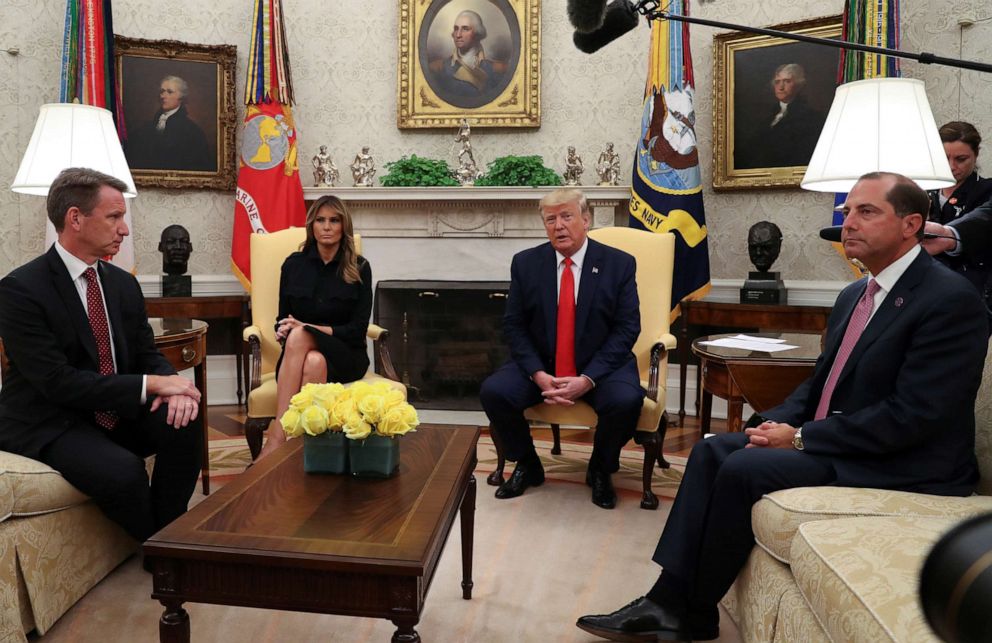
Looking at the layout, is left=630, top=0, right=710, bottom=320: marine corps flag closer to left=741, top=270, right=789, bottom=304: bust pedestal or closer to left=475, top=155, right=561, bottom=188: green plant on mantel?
left=741, top=270, right=789, bottom=304: bust pedestal

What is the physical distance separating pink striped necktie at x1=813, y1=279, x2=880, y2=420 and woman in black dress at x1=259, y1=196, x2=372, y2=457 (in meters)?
2.34

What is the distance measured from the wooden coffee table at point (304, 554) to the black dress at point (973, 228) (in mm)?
2266

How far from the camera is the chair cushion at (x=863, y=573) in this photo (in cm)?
147

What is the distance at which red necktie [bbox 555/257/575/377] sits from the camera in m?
3.93

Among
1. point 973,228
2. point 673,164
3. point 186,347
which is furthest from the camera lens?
point 673,164

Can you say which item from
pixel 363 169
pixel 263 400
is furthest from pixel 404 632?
pixel 363 169

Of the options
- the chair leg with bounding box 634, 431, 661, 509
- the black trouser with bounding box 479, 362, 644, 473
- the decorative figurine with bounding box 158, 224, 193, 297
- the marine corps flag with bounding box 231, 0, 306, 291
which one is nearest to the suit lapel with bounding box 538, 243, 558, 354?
the black trouser with bounding box 479, 362, 644, 473

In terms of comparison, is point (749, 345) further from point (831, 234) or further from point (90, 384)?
point (90, 384)

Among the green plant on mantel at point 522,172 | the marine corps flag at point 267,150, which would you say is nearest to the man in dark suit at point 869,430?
the green plant on mantel at point 522,172

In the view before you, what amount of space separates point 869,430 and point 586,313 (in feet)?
6.07

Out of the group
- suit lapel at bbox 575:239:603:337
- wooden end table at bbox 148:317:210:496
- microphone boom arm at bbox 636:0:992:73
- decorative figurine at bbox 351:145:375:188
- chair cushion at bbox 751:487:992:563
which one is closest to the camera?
microphone boom arm at bbox 636:0:992:73

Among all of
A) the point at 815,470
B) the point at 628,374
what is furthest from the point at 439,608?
the point at 628,374

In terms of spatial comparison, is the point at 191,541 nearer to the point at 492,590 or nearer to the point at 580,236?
the point at 492,590

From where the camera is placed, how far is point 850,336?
244cm
